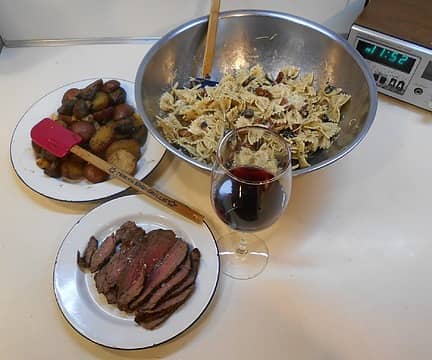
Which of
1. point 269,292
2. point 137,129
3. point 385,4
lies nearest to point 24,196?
point 137,129

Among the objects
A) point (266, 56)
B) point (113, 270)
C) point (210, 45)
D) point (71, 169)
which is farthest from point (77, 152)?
point (266, 56)

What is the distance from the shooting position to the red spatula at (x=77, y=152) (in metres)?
0.80

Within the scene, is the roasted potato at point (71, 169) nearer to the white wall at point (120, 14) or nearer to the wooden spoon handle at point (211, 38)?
the wooden spoon handle at point (211, 38)

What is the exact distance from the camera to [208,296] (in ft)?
2.31

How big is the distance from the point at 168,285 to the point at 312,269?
0.26 m

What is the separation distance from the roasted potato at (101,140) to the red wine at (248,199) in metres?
0.32

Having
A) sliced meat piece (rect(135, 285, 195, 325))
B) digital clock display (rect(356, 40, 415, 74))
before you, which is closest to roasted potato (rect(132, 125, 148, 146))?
sliced meat piece (rect(135, 285, 195, 325))

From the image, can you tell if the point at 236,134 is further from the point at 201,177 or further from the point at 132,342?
the point at 132,342

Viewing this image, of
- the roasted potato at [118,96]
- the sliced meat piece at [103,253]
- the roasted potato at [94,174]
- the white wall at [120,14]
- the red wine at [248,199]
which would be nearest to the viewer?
the red wine at [248,199]

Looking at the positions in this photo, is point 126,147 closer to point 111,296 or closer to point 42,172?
point 42,172

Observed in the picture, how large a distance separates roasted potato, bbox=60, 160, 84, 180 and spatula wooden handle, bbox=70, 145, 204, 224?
0.07 feet

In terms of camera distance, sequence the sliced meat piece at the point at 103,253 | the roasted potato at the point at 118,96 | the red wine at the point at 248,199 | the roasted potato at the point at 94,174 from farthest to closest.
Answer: the roasted potato at the point at 118,96 < the roasted potato at the point at 94,174 < the sliced meat piece at the point at 103,253 < the red wine at the point at 248,199

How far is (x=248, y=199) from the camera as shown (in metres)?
0.63

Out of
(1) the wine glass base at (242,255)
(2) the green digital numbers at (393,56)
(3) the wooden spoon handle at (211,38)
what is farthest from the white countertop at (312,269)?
(3) the wooden spoon handle at (211,38)
